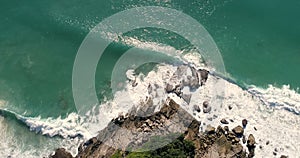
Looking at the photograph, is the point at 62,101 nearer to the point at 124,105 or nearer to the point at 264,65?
the point at 124,105

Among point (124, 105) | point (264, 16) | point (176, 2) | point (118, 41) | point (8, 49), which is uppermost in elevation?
point (264, 16)

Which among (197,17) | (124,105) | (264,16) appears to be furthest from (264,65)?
(124,105)

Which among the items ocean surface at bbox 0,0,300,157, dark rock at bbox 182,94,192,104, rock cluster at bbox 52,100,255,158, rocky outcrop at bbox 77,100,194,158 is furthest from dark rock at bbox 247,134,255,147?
dark rock at bbox 182,94,192,104

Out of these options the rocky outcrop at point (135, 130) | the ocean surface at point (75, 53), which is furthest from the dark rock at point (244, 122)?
the rocky outcrop at point (135, 130)

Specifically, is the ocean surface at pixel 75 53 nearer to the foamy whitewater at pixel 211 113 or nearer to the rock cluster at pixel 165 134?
the foamy whitewater at pixel 211 113

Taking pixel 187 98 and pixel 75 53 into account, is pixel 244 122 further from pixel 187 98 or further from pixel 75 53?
pixel 75 53

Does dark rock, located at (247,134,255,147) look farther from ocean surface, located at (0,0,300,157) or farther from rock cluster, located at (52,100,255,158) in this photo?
ocean surface, located at (0,0,300,157)
